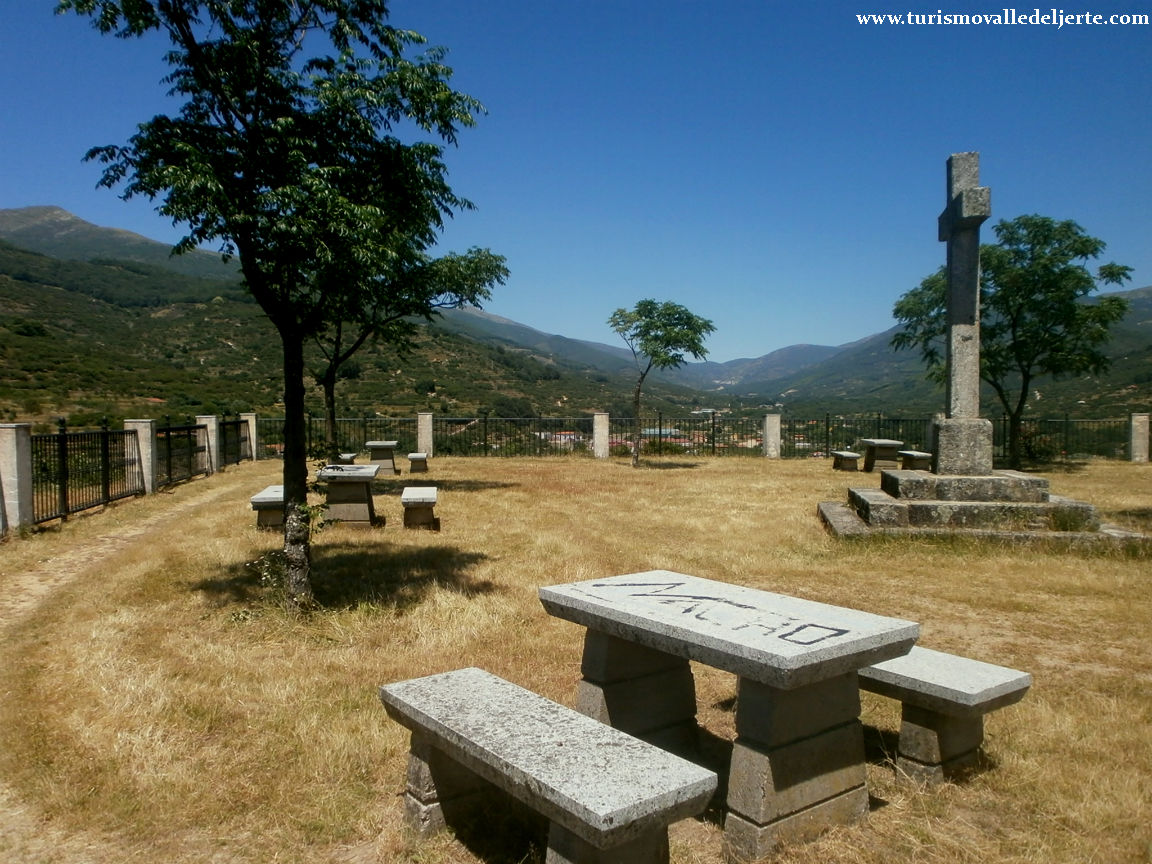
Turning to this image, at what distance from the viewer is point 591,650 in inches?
137

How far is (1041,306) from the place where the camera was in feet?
62.6

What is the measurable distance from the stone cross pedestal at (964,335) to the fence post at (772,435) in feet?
46.3

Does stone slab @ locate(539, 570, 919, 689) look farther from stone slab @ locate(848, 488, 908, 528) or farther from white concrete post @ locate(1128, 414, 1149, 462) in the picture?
white concrete post @ locate(1128, 414, 1149, 462)

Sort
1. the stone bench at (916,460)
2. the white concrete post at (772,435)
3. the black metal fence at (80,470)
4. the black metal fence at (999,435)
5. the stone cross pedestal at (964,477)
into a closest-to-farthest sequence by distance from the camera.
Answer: the stone cross pedestal at (964,477)
the black metal fence at (80,470)
the stone bench at (916,460)
the black metal fence at (999,435)
the white concrete post at (772,435)

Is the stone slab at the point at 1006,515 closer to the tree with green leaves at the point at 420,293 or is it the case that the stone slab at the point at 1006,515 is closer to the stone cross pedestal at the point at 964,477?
the stone cross pedestal at the point at 964,477

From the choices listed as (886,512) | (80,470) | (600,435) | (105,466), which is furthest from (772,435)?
(80,470)

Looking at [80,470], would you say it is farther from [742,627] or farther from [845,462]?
[845,462]

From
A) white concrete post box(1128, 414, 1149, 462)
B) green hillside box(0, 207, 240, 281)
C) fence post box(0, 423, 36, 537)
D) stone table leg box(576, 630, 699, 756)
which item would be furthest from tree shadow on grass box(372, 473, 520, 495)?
green hillside box(0, 207, 240, 281)

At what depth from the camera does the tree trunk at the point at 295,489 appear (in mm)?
5883

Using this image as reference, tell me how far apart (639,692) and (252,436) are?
21082 mm

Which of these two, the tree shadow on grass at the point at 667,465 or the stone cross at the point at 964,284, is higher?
the stone cross at the point at 964,284

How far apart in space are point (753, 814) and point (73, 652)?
15.2ft

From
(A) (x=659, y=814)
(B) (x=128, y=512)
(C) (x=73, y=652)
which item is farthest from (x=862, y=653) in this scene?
(B) (x=128, y=512)

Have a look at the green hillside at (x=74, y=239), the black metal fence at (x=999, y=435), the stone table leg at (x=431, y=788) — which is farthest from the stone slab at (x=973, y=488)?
the green hillside at (x=74, y=239)
